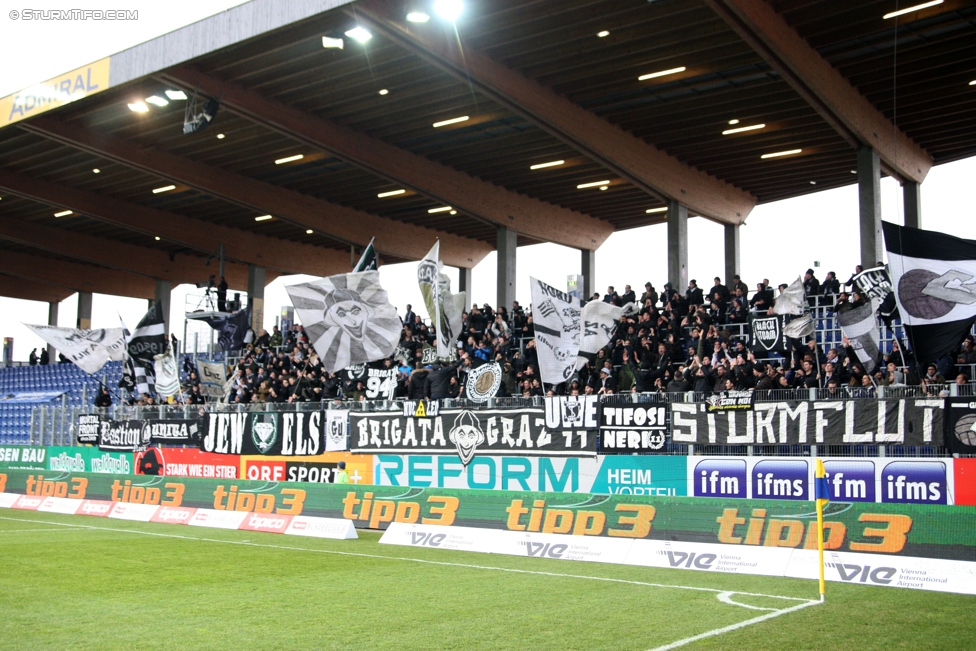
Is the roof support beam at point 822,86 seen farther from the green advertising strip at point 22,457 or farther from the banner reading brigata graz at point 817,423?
the green advertising strip at point 22,457

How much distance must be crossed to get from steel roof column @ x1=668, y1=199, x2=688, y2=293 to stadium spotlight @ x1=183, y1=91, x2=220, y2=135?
1561 cm

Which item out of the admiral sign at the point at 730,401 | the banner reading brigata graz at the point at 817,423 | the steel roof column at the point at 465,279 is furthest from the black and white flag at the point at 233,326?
the admiral sign at the point at 730,401

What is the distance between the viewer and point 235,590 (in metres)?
12.6

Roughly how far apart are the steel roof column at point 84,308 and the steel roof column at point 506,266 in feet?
94.0

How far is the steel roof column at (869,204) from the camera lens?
2711cm

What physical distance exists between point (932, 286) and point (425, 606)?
1109 cm

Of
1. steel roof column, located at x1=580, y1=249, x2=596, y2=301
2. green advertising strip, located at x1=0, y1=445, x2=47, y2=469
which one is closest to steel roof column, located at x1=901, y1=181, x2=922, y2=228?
steel roof column, located at x1=580, y1=249, x2=596, y2=301

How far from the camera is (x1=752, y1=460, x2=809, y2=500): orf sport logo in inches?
683

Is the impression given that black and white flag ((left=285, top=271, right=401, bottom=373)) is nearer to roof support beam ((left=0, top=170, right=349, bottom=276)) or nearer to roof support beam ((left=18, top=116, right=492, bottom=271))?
roof support beam ((left=18, top=116, right=492, bottom=271))

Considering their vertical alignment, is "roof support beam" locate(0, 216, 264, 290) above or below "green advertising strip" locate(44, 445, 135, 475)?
above

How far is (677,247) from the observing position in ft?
106

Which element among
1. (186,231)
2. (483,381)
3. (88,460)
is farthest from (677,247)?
(186,231)

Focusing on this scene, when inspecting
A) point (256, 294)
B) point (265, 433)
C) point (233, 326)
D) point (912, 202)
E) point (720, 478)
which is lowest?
point (720, 478)

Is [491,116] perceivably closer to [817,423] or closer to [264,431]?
[264,431]
